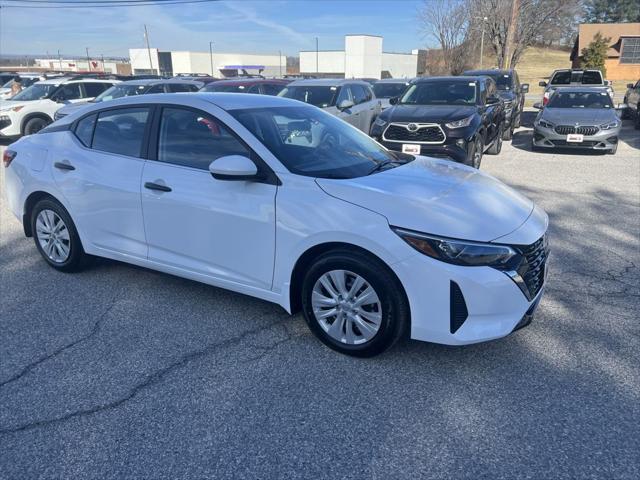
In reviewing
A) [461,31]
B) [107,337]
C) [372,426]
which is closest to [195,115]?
[107,337]

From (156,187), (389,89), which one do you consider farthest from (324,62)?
(156,187)

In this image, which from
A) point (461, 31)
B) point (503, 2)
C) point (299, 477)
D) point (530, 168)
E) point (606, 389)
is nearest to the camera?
point (299, 477)

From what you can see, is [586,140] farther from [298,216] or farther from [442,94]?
[298,216]

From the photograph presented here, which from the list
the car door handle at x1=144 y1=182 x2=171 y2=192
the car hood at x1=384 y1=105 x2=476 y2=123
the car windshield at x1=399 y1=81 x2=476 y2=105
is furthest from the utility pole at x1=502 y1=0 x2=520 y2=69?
the car door handle at x1=144 y1=182 x2=171 y2=192

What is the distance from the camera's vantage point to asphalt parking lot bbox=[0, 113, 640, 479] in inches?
97.3

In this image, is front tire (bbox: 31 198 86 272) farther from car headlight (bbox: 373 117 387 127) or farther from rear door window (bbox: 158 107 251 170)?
car headlight (bbox: 373 117 387 127)

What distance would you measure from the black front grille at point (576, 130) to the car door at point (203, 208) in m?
10.1

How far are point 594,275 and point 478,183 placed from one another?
182 centimetres

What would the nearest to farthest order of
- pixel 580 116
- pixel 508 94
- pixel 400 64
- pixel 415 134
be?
pixel 415 134 → pixel 580 116 → pixel 508 94 → pixel 400 64

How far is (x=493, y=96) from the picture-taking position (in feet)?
35.2

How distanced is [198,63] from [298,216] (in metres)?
74.6

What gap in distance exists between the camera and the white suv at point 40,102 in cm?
1322

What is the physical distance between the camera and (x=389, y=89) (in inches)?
654

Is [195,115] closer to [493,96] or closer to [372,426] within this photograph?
[372,426]
